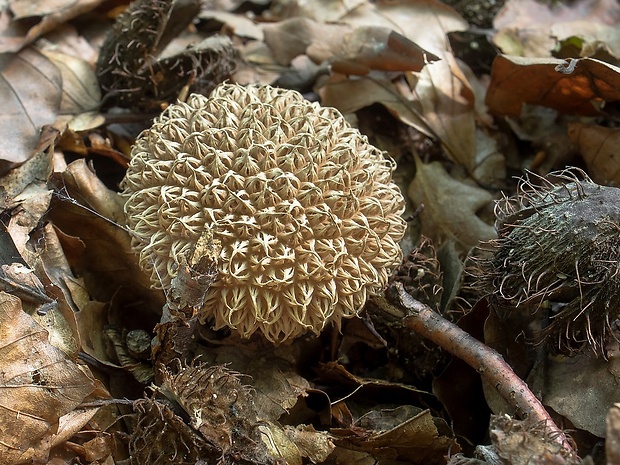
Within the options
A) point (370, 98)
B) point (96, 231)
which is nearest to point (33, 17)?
point (96, 231)

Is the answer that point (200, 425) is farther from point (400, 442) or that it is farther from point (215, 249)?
point (400, 442)

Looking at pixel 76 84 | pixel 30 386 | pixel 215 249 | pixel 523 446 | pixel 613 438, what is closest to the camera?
pixel 613 438

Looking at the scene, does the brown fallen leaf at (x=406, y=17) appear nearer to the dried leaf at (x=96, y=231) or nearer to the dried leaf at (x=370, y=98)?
the dried leaf at (x=370, y=98)

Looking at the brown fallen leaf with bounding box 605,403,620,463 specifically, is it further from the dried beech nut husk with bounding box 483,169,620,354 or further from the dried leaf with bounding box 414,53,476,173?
the dried leaf with bounding box 414,53,476,173

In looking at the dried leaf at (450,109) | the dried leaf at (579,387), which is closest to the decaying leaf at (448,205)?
the dried leaf at (450,109)

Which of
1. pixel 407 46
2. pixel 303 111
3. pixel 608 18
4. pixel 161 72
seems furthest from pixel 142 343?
pixel 608 18
